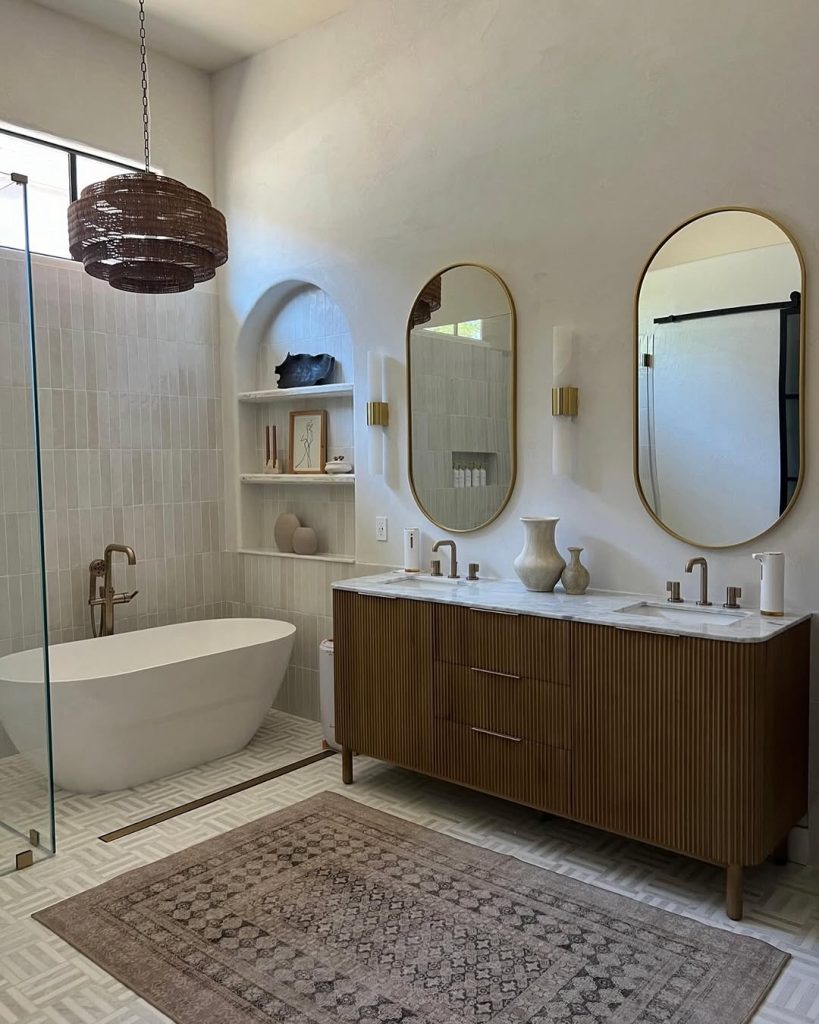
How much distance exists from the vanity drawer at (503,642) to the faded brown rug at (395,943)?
65cm

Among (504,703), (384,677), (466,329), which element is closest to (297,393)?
(466,329)

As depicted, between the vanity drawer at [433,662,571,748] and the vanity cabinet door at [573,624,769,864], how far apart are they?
8 centimetres

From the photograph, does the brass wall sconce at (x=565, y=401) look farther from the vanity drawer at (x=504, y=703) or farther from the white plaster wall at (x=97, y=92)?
the white plaster wall at (x=97, y=92)

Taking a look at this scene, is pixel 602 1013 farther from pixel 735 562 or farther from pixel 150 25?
pixel 150 25

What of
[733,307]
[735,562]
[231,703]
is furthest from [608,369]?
[231,703]

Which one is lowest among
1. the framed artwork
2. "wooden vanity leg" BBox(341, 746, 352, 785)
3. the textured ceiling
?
"wooden vanity leg" BBox(341, 746, 352, 785)

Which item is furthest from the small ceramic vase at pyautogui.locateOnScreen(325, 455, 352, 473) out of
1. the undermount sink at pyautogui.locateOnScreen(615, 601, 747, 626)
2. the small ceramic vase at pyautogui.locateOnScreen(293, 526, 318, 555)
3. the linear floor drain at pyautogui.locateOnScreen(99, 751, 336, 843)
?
the undermount sink at pyautogui.locateOnScreen(615, 601, 747, 626)

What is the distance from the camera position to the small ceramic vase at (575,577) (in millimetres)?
3209

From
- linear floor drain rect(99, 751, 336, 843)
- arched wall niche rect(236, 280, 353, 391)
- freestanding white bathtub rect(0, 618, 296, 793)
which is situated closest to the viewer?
freestanding white bathtub rect(0, 618, 296, 793)

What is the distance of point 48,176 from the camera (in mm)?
4090

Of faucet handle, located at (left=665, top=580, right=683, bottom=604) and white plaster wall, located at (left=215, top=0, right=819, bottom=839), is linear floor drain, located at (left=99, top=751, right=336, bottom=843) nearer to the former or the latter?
white plaster wall, located at (left=215, top=0, right=819, bottom=839)

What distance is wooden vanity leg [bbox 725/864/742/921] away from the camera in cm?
248

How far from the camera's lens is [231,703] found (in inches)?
150

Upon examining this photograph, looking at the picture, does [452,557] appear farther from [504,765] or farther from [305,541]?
[305,541]
